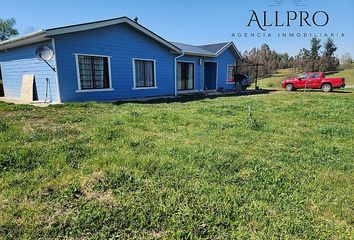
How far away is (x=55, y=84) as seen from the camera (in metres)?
9.17

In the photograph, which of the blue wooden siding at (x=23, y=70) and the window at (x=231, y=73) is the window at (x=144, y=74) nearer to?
the blue wooden siding at (x=23, y=70)

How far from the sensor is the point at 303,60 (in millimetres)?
40719

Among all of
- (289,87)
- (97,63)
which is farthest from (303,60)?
(97,63)

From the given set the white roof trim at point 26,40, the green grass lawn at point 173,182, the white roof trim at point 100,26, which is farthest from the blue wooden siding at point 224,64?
the green grass lawn at point 173,182

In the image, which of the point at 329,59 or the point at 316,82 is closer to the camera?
the point at 316,82

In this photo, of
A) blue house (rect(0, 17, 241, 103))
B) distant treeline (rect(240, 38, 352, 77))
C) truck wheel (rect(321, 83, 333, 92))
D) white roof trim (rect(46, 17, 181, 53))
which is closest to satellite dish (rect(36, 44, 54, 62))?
blue house (rect(0, 17, 241, 103))

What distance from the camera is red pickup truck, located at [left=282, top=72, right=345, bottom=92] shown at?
57.8ft

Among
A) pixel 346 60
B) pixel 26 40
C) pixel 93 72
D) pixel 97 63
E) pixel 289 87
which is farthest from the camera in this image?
pixel 346 60

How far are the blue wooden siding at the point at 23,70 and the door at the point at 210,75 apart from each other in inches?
444

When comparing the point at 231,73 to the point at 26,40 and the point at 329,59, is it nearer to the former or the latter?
the point at 26,40

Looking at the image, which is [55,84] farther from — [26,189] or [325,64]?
[325,64]

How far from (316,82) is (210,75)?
317 inches

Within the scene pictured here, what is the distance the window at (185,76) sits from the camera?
51.1 feet

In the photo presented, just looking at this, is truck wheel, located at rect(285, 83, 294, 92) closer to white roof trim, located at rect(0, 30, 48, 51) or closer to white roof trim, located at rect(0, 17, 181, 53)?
white roof trim, located at rect(0, 17, 181, 53)
